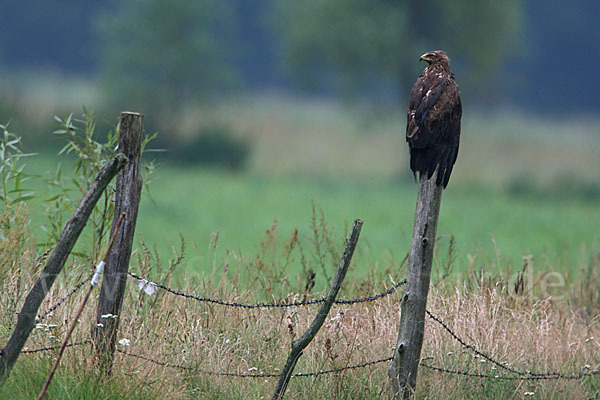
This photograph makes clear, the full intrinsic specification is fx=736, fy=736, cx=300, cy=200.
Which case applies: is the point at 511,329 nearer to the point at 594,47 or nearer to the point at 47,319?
the point at 47,319

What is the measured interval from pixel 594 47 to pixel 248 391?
5942 cm

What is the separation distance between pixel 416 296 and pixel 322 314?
592 millimetres

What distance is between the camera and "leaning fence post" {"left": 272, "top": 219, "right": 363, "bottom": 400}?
14.1ft

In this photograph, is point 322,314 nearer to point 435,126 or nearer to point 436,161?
point 436,161

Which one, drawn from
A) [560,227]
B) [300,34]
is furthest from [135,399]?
[300,34]

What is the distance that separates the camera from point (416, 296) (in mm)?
4445

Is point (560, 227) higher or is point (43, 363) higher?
point (560, 227)

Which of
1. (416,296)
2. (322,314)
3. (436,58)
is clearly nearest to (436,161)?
(436,58)

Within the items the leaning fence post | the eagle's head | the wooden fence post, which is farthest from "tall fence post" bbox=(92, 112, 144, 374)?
the eagle's head

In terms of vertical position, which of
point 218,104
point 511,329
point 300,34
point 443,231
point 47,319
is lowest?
point 47,319

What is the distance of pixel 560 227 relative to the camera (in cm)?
1806

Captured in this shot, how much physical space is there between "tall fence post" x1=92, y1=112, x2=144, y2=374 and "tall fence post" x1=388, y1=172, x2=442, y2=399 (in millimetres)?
1698

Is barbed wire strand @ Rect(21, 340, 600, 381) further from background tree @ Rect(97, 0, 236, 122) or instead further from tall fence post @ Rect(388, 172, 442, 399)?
background tree @ Rect(97, 0, 236, 122)

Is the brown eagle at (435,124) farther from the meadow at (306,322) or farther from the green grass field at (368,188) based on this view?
the green grass field at (368,188)
